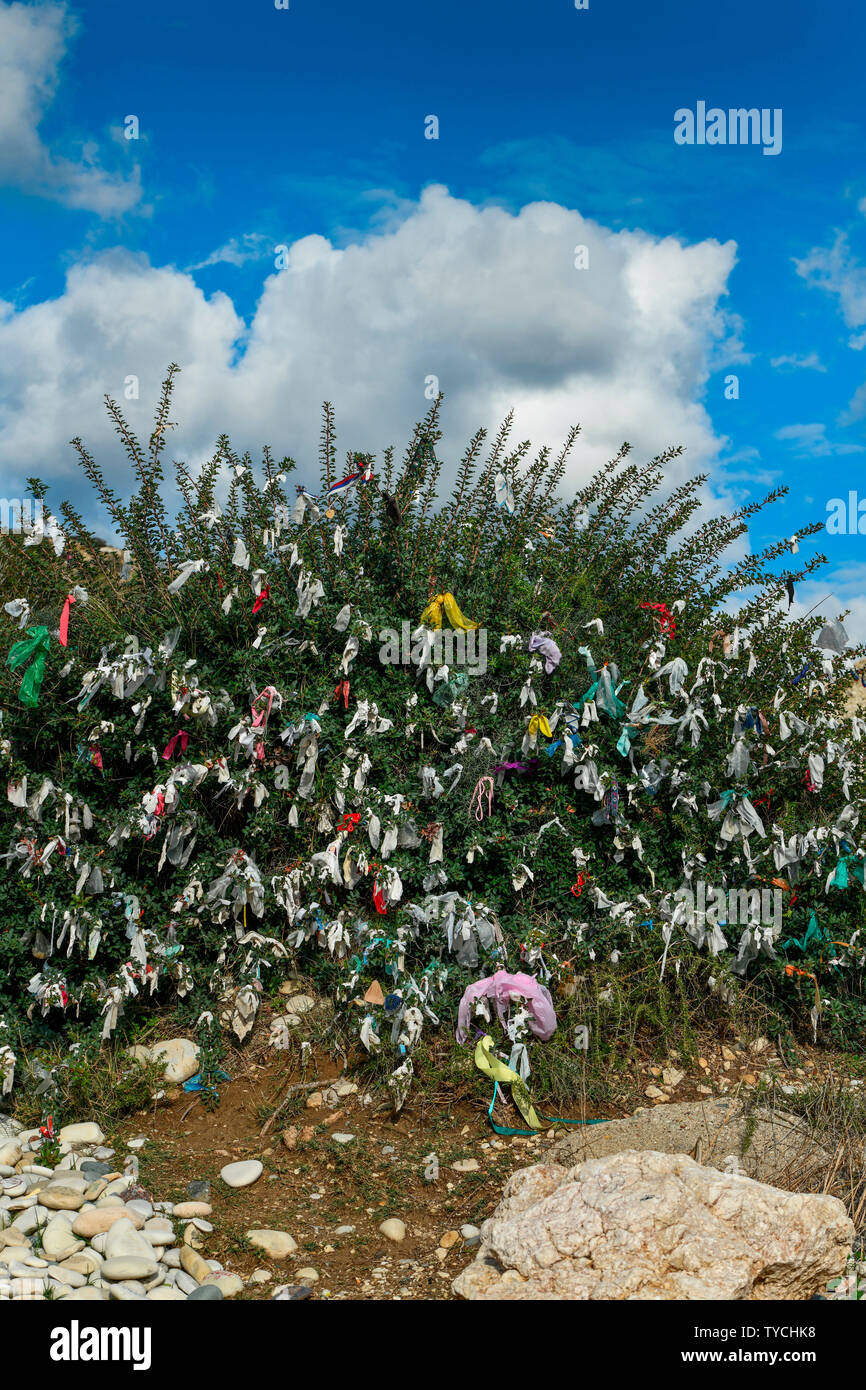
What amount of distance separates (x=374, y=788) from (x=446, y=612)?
103 cm

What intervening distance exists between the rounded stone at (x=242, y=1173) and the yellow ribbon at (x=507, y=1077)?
1.03 meters

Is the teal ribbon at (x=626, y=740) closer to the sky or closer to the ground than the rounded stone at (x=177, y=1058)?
closer to the sky

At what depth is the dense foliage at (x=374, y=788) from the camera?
4574 millimetres

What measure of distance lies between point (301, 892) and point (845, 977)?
2.91 meters

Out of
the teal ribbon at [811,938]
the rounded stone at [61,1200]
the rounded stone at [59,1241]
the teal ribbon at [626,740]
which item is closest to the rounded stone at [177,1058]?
the rounded stone at [61,1200]

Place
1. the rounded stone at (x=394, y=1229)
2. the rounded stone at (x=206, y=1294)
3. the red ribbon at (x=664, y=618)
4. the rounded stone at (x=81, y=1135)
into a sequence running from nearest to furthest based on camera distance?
1. the rounded stone at (x=206, y=1294)
2. the rounded stone at (x=394, y=1229)
3. the rounded stone at (x=81, y=1135)
4. the red ribbon at (x=664, y=618)

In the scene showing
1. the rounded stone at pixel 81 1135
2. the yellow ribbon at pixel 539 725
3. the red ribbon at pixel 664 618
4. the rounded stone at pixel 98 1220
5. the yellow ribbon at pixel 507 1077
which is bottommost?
the rounded stone at pixel 98 1220

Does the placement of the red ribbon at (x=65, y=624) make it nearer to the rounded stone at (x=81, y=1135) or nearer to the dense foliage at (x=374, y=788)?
the dense foliage at (x=374, y=788)

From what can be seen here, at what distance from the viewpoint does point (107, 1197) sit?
351 centimetres

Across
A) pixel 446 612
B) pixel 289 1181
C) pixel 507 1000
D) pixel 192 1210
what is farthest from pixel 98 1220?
pixel 446 612

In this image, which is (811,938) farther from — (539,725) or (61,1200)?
(61,1200)

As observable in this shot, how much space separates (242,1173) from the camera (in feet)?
12.4

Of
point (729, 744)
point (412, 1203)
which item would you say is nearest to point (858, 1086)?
point (729, 744)

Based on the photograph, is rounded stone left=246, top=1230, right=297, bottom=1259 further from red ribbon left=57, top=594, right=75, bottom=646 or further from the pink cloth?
red ribbon left=57, top=594, right=75, bottom=646
